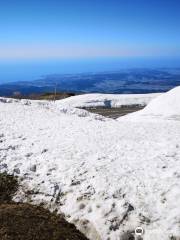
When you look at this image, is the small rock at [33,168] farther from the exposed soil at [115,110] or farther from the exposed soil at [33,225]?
the exposed soil at [115,110]

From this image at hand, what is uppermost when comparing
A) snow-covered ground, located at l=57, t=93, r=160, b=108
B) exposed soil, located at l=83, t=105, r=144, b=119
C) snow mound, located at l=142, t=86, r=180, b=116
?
snow mound, located at l=142, t=86, r=180, b=116

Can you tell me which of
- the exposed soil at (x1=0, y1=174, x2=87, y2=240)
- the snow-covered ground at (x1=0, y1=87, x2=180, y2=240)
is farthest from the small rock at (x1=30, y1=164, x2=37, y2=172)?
the exposed soil at (x1=0, y1=174, x2=87, y2=240)

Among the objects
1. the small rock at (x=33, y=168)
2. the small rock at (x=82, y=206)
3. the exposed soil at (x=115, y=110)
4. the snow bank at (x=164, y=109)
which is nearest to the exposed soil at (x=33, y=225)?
the small rock at (x=82, y=206)

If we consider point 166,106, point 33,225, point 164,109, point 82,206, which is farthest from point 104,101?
point 33,225

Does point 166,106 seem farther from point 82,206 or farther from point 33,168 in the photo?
point 82,206

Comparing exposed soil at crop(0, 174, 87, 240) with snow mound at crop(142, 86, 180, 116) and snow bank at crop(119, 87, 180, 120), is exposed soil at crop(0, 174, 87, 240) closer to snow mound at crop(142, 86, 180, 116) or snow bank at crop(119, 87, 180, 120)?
snow bank at crop(119, 87, 180, 120)

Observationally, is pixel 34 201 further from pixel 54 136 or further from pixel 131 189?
pixel 54 136
